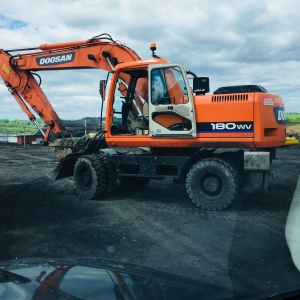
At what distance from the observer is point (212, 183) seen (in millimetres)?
7098

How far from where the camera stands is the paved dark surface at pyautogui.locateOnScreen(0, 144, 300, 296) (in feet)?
13.9

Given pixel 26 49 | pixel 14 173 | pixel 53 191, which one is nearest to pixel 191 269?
pixel 53 191

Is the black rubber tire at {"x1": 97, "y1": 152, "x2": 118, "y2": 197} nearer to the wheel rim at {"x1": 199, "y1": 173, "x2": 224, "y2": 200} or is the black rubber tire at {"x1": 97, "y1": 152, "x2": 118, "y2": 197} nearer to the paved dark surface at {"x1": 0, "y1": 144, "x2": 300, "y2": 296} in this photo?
the paved dark surface at {"x1": 0, "y1": 144, "x2": 300, "y2": 296}

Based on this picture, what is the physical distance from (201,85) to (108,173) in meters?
2.83

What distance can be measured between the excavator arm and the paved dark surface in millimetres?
2739

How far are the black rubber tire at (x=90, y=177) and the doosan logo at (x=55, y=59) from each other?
2950mm

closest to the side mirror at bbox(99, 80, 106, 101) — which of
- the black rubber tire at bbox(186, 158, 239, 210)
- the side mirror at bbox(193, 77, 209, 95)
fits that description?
the side mirror at bbox(193, 77, 209, 95)

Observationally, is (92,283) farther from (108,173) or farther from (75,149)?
(75,149)

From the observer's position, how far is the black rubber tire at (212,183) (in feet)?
22.7

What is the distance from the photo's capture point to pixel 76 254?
187 inches

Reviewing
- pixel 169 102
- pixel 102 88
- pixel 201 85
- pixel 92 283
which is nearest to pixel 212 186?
pixel 169 102

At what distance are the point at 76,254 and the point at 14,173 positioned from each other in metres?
8.23

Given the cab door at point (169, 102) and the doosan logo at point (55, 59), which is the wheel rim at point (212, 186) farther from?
the doosan logo at point (55, 59)

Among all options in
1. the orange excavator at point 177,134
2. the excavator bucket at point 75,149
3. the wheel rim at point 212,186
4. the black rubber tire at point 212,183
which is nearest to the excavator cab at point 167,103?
the orange excavator at point 177,134
